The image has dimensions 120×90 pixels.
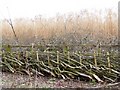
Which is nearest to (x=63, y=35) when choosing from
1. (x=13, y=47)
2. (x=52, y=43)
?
(x=52, y=43)

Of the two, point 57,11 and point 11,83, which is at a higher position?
point 57,11

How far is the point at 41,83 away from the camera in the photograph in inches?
109

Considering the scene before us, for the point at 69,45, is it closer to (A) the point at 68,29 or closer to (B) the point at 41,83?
(A) the point at 68,29

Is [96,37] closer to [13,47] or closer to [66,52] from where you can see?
[66,52]

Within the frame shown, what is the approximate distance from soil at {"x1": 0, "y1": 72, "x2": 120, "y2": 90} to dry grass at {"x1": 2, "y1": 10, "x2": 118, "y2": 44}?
43 centimetres

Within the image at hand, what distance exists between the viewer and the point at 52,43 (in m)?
2.81

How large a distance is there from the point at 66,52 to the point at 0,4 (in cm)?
93

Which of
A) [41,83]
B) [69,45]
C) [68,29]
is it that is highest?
[68,29]

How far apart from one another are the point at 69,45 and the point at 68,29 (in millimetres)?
183

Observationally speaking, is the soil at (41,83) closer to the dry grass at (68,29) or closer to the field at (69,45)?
the field at (69,45)

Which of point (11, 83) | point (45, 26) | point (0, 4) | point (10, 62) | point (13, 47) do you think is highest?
point (0, 4)

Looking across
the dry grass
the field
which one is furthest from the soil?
the dry grass

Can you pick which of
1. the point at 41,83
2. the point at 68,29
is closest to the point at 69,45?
the point at 68,29

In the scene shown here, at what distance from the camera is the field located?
269 cm
